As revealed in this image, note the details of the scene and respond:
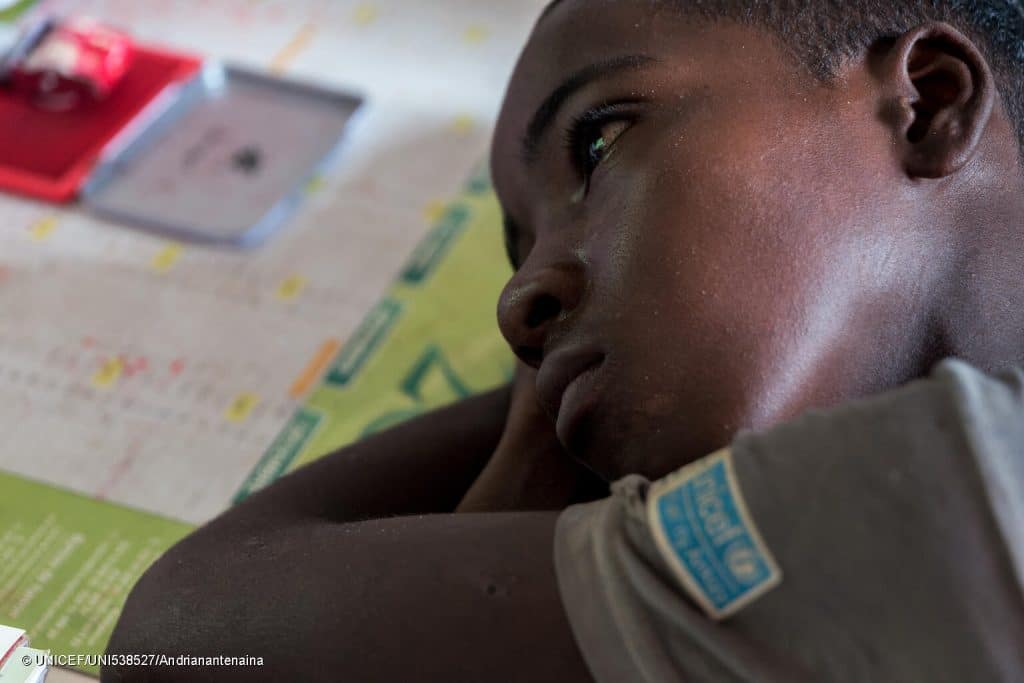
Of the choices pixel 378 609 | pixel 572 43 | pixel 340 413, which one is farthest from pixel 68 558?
pixel 572 43

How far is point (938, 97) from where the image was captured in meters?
0.57

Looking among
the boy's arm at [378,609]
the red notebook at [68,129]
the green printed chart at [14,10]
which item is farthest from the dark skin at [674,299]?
the green printed chart at [14,10]

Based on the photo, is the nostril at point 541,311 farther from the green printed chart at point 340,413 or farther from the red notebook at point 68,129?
the red notebook at point 68,129

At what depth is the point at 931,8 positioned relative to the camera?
1.97ft

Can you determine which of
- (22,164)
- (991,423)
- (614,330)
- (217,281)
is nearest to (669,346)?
(614,330)

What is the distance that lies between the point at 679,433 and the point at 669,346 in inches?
1.5

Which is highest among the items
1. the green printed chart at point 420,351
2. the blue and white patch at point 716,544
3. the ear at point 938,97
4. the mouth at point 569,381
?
the ear at point 938,97

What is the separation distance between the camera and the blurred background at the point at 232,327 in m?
0.80

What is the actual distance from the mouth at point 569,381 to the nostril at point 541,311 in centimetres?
2

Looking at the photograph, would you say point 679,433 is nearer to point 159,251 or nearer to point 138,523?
point 138,523

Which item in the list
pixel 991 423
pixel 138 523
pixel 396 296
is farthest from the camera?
pixel 396 296

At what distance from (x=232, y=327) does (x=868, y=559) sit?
2.08ft

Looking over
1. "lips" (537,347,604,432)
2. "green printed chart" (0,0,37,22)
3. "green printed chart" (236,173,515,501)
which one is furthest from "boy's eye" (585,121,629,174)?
"green printed chart" (0,0,37,22)

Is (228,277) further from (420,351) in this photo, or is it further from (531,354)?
(531,354)
